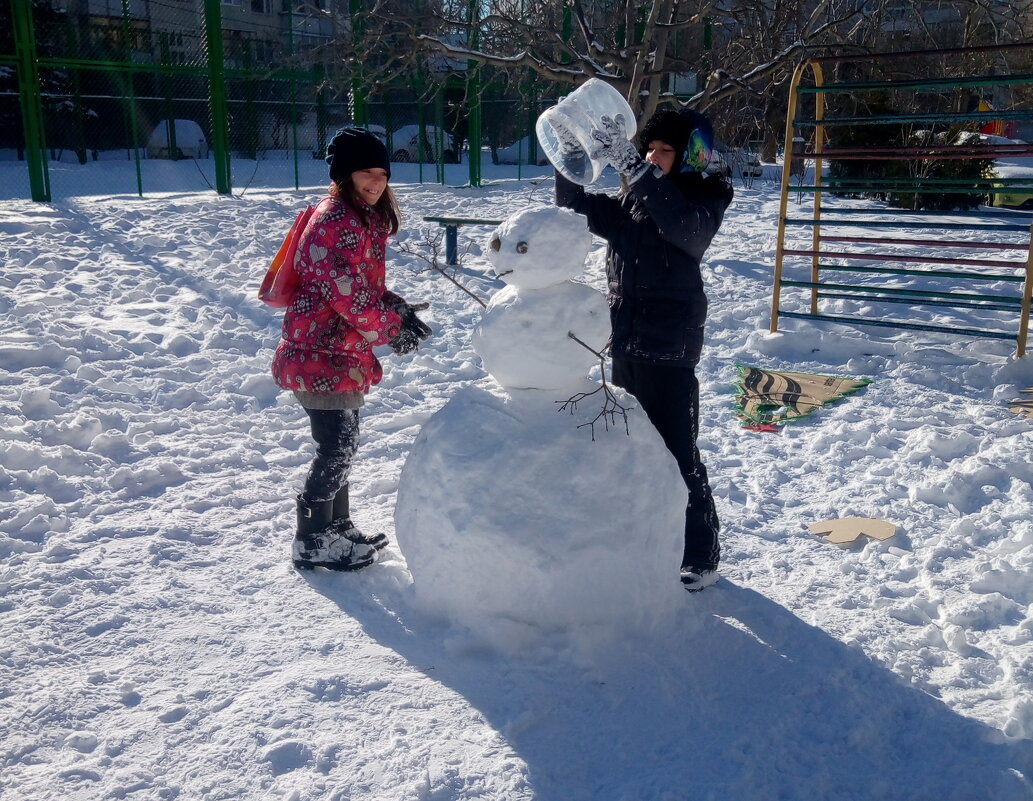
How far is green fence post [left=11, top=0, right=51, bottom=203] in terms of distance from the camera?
973 cm

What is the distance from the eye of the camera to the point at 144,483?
4121mm

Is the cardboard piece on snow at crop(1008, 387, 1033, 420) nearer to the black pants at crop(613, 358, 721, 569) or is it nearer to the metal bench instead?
the black pants at crop(613, 358, 721, 569)

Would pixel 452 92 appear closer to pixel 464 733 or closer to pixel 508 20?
pixel 508 20

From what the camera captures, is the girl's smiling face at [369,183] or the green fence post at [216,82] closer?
the girl's smiling face at [369,183]

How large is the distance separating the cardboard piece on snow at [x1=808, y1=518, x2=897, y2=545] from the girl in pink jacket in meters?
1.87

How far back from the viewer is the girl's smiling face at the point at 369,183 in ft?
10.1

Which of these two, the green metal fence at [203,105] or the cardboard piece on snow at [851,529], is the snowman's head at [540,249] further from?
the green metal fence at [203,105]

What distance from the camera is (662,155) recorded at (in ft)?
9.70

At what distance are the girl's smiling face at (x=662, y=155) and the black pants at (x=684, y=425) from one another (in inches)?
26.1

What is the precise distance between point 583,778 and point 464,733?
0.34 m

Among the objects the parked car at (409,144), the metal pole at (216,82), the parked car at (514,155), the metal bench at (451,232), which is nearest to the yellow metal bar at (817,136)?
the metal bench at (451,232)

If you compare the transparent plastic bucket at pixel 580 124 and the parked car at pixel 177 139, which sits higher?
→ the parked car at pixel 177 139

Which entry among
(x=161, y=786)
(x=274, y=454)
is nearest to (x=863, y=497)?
(x=274, y=454)

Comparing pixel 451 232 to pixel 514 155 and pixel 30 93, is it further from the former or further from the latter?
pixel 514 155
